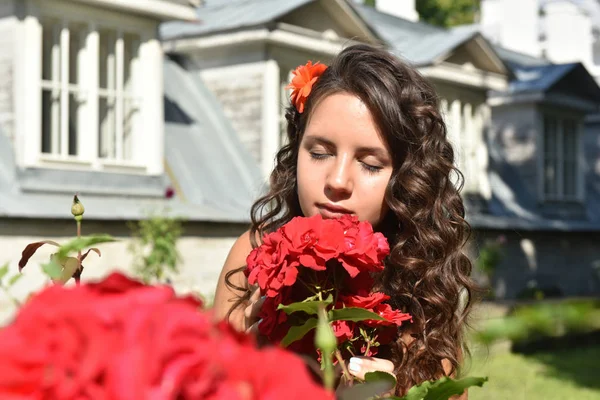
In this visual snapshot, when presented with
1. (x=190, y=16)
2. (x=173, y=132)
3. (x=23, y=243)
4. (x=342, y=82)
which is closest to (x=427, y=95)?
(x=342, y=82)

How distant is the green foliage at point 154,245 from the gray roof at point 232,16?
2683 mm

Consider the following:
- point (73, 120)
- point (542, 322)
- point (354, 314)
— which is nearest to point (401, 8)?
point (73, 120)

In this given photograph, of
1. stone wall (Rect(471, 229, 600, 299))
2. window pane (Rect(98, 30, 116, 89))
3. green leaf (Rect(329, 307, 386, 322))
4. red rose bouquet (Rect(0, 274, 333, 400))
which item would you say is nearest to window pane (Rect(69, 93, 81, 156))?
window pane (Rect(98, 30, 116, 89))

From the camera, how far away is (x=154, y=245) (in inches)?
360

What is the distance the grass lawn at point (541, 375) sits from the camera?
352 inches

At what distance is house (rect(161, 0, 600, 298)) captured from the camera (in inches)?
448

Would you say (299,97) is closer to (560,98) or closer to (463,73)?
(463,73)

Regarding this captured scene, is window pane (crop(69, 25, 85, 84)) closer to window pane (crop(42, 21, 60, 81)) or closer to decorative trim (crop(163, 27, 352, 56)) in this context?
Answer: window pane (crop(42, 21, 60, 81))

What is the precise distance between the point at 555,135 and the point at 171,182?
8413 mm

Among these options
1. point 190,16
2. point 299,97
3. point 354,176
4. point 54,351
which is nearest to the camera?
point 54,351

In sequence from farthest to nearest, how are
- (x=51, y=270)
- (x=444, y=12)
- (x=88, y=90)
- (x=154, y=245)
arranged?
(x=444, y=12) → (x=154, y=245) → (x=88, y=90) → (x=51, y=270)

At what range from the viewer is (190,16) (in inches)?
395

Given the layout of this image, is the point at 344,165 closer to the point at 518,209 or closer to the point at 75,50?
the point at 75,50

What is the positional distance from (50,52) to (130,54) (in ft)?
3.25
